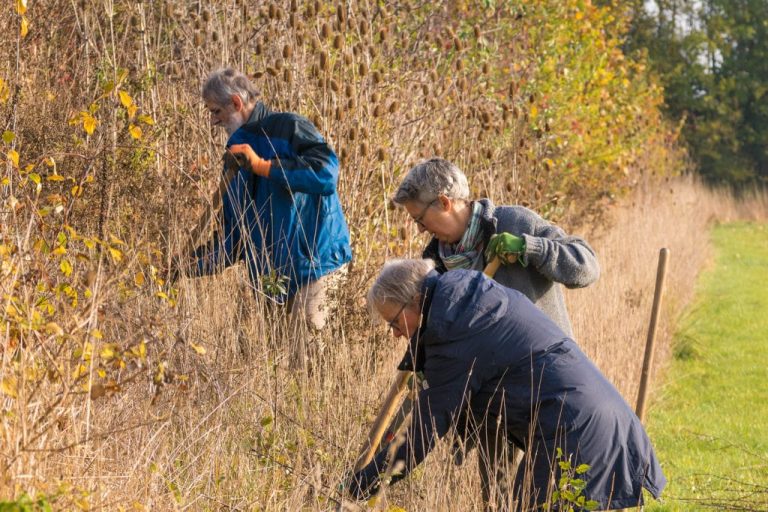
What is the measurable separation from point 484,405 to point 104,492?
4.01 feet

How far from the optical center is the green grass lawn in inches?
233

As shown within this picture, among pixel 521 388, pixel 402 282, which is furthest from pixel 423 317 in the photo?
pixel 521 388

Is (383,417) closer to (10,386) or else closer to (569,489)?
(569,489)

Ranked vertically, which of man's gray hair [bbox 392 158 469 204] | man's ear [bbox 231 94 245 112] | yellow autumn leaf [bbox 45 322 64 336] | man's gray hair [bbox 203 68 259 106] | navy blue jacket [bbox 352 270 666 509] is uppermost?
man's gray hair [bbox 203 68 259 106]

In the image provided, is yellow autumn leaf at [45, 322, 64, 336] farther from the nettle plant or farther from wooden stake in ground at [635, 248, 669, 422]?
wooden stake in ground at [635, 248, 669, 422]

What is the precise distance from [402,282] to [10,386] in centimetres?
119

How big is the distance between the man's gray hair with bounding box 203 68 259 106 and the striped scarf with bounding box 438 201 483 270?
59.1 inches

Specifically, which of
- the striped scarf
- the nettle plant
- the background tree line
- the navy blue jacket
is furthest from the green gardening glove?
the background tree line

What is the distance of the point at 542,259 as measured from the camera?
402 centimetres

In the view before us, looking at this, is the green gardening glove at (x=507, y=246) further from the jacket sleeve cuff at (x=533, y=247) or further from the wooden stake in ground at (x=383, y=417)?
the wooden stake in ground at (x=383, y=417)

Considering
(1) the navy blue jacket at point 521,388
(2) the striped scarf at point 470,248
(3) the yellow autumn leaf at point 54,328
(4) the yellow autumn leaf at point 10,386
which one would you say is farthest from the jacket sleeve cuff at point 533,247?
(4) the yellow autumn leaf at point 10,386

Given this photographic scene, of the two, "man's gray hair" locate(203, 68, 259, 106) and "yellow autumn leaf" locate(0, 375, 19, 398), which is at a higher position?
"man's gray hair" locate(203, 68, 259, 106)

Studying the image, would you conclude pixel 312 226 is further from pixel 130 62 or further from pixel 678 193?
pixel 678 193

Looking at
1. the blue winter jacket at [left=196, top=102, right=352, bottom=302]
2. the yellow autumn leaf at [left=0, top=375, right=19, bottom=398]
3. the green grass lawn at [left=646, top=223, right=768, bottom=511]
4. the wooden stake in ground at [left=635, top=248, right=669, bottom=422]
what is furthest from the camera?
the green grass lawn at [left=646, top=223, right=768, bottom=511]
